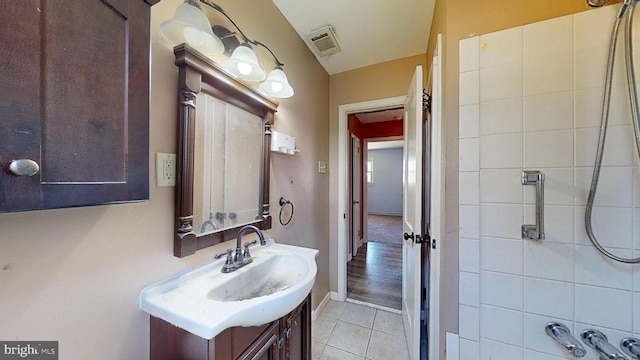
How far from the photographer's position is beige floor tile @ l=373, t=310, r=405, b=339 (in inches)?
71.8

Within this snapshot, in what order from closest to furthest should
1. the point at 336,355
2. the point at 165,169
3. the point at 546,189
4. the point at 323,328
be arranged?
1. the point at 165,169
2. the point at 546,189
3. the point at 336,355
4. the point at 323,328

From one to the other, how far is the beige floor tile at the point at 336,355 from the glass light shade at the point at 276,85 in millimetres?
1854

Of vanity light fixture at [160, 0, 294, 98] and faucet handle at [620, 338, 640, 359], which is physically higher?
vanity light fixture at [160, 0, 294, 98]

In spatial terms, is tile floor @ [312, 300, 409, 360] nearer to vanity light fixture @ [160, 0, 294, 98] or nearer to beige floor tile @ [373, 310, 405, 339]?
beige floor tile @ [373, 310, 405, 339]

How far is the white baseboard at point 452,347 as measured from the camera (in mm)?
1080

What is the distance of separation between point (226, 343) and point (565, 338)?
4.56 feet

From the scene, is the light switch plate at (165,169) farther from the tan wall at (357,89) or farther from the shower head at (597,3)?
the shower head at (597,3)

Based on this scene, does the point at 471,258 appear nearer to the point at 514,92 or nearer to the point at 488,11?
the point at 514,92

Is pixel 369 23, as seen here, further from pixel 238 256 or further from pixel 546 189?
pixel 238 256

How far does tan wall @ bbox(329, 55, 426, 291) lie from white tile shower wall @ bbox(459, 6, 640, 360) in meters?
1.04

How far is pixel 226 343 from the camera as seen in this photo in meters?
0.70

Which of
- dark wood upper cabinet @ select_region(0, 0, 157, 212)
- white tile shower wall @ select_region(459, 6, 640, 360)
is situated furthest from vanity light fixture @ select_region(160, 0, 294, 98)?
white tile shower wall @ select_region(459, 6, 640, 360)

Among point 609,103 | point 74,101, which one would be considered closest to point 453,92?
point 609,103

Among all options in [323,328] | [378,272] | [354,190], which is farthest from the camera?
[354,190]
